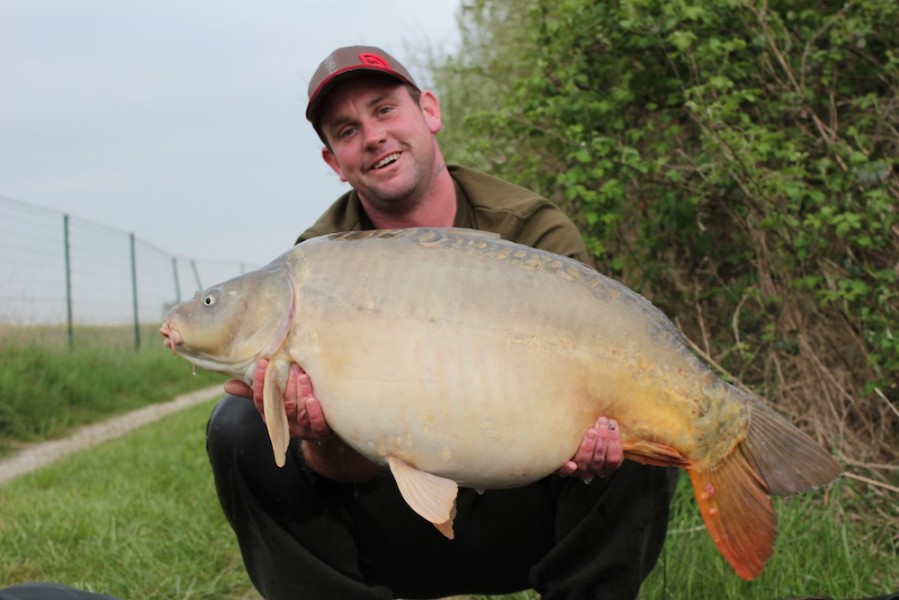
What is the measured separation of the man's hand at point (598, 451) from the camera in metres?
1.47

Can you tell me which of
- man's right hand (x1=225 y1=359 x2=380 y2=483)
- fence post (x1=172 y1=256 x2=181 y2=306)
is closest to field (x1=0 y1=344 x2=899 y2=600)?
man's right hand (x1=225 y1=359 x2=380 y2=483)

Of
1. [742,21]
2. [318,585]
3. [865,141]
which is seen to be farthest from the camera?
[742,21]

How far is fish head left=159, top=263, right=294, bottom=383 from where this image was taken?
4.87 ft

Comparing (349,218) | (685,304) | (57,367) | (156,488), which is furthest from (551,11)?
(57,367)

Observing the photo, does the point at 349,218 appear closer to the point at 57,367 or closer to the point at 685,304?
the point at 685,304

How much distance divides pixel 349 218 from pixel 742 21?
1509 millimetres

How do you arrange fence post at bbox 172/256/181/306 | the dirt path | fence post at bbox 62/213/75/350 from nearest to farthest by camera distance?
the dirt path, fence post at bbox 62/213/75/350, fence post at bbox 172/256/181/306

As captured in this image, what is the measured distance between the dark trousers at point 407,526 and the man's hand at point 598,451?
0.76 feet

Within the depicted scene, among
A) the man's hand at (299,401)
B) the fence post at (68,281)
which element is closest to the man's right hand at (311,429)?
the man's hand at (299,401)

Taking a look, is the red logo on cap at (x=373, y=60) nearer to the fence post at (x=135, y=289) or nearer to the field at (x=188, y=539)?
the field at (x=188, y=539)

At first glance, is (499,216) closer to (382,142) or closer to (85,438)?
(382,142)

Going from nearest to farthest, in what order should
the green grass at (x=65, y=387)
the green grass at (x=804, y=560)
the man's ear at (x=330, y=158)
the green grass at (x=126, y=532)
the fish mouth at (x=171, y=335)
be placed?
the fish mouth at (x=171, y=335)
the green grass at (x=804, y=560)
the man's ear at (x=330, y=158)
the green grass at (x=126, y=532)
the green grass at (x=65, y=387)

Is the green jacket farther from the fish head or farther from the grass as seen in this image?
the grass

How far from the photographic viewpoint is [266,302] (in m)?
1.49
